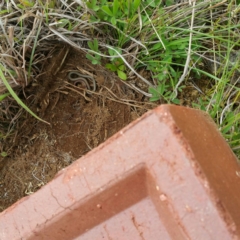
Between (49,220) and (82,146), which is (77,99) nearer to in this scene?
(82,146)

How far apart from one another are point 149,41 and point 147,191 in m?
0.64

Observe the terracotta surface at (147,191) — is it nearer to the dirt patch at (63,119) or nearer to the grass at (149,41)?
the grass at (149,41)

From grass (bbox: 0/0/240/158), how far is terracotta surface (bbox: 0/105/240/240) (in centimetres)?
41

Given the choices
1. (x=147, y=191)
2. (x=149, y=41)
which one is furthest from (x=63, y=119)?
(x=147, y=191)

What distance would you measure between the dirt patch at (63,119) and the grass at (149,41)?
0.08m

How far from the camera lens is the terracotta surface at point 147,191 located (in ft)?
2.48

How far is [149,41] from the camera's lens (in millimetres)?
1339

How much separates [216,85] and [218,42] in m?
0.17

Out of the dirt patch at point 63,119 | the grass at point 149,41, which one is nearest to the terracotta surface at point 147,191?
the grass at point 149,41

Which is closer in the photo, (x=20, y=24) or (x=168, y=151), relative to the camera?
(x=168, y=151)

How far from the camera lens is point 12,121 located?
4.93 feet

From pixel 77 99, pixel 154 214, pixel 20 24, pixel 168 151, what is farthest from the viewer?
pixel 77 99

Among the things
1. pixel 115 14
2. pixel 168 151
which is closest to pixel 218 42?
pixel 115 14

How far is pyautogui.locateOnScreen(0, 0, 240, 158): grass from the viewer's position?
4.23 feet
